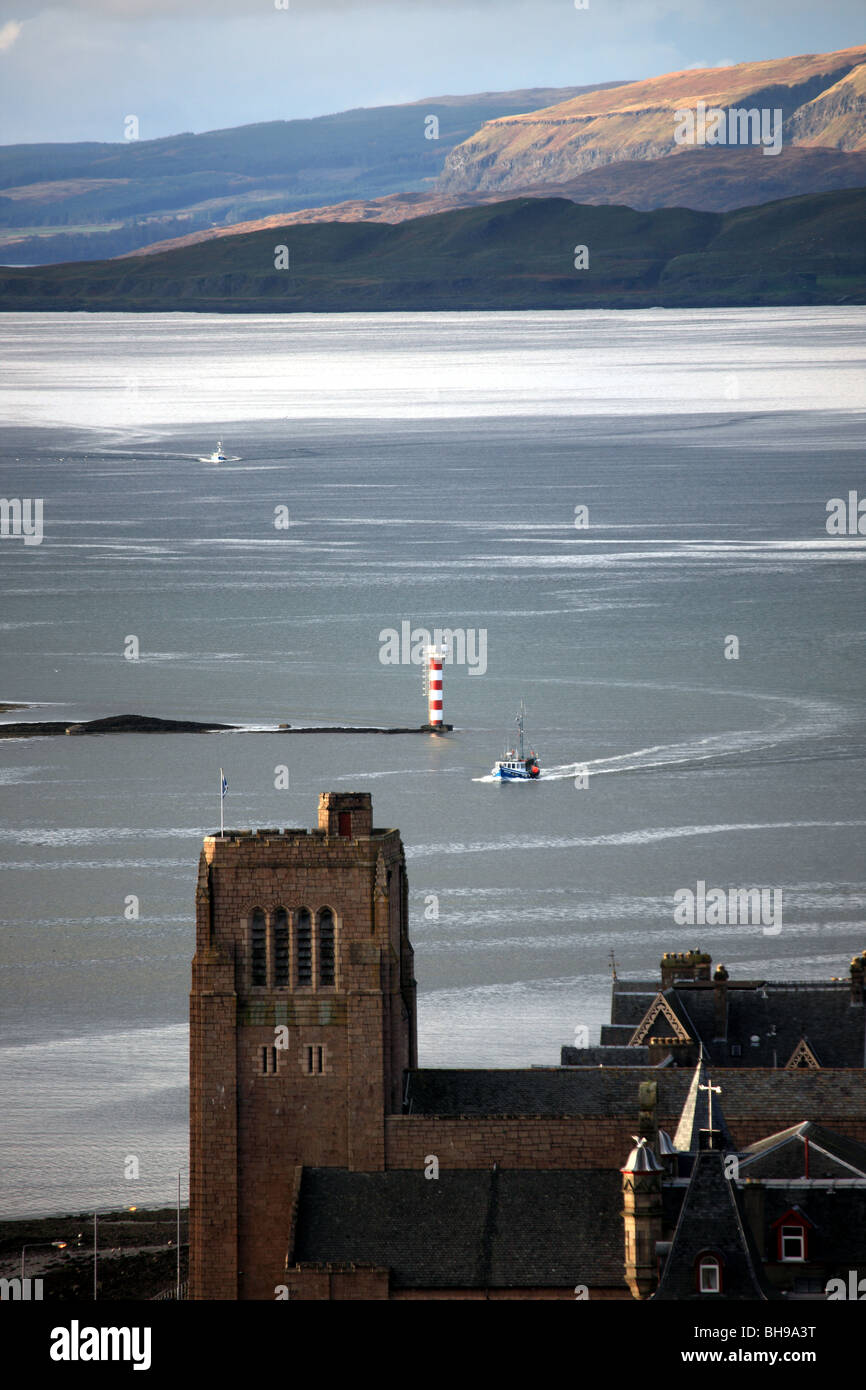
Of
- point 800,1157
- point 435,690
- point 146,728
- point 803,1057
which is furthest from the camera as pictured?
point 146,728

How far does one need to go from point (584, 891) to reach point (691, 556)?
7916 cm

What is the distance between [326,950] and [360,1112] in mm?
3072

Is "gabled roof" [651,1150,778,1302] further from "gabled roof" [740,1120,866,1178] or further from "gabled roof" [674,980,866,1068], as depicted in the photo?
"gabled roof" [674,980,866,1068]

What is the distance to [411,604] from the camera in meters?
130

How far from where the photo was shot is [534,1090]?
1610 inches

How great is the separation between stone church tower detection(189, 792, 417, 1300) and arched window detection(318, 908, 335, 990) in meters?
0.03

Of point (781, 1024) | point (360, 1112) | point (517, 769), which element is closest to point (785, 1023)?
point (781, 1024)

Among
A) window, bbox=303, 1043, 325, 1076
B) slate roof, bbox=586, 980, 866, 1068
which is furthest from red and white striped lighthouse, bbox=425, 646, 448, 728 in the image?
window, bbox=303, 1043, 325, 1076

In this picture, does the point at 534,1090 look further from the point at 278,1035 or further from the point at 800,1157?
the point at 800,1157

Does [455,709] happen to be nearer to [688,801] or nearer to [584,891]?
[688,801]

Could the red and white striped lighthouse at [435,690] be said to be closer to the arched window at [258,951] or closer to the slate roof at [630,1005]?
the slate roof at [630,1005]

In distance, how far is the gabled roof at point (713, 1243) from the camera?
1221 inches

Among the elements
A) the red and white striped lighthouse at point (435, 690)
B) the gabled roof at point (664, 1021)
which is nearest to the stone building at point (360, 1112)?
the gabled roof at point (664, 1021)
